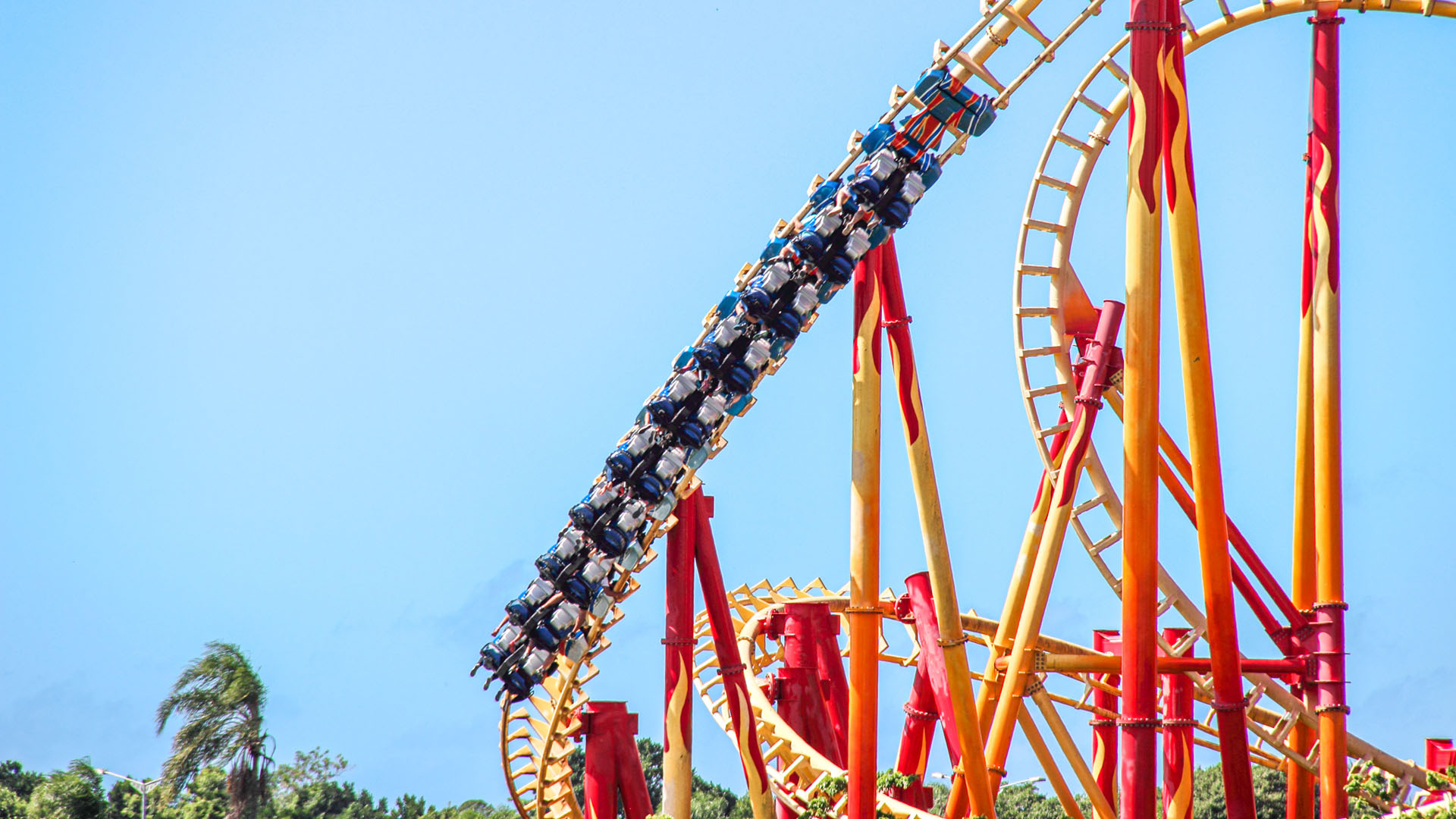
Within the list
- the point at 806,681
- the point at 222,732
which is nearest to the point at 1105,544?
the point at 806,681

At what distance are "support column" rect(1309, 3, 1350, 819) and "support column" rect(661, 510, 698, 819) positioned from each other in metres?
6.11

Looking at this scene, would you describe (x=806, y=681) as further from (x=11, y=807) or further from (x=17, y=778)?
(x=17, y=778)

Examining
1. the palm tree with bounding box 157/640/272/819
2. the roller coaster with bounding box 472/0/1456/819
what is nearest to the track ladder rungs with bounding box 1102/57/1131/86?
the roller coaster with bounding box 472/0/1456/819

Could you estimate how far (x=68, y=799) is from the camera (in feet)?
85.8

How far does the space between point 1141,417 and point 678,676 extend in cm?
617

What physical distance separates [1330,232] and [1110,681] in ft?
20.6

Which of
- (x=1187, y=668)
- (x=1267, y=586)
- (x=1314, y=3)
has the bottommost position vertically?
(x=1187, y=668)

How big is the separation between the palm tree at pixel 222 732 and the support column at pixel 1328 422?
15313mm

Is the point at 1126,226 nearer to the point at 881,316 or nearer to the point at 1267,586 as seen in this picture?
the point at 881,316

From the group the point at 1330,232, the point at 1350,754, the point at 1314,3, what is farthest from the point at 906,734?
the point at 1314,3

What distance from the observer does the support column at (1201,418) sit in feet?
41.4

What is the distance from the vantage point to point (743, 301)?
15.0 m

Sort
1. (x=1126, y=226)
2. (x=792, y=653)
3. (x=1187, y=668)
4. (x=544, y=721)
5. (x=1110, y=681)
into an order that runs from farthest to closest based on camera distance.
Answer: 1. (x=792, y=653)
2. (x=1110, y=681)
3. (x=544, y=721)
4. (x=1187, y=668)
5. (x=1126, y=226)

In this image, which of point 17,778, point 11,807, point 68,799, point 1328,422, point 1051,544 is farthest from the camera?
point 17,778
